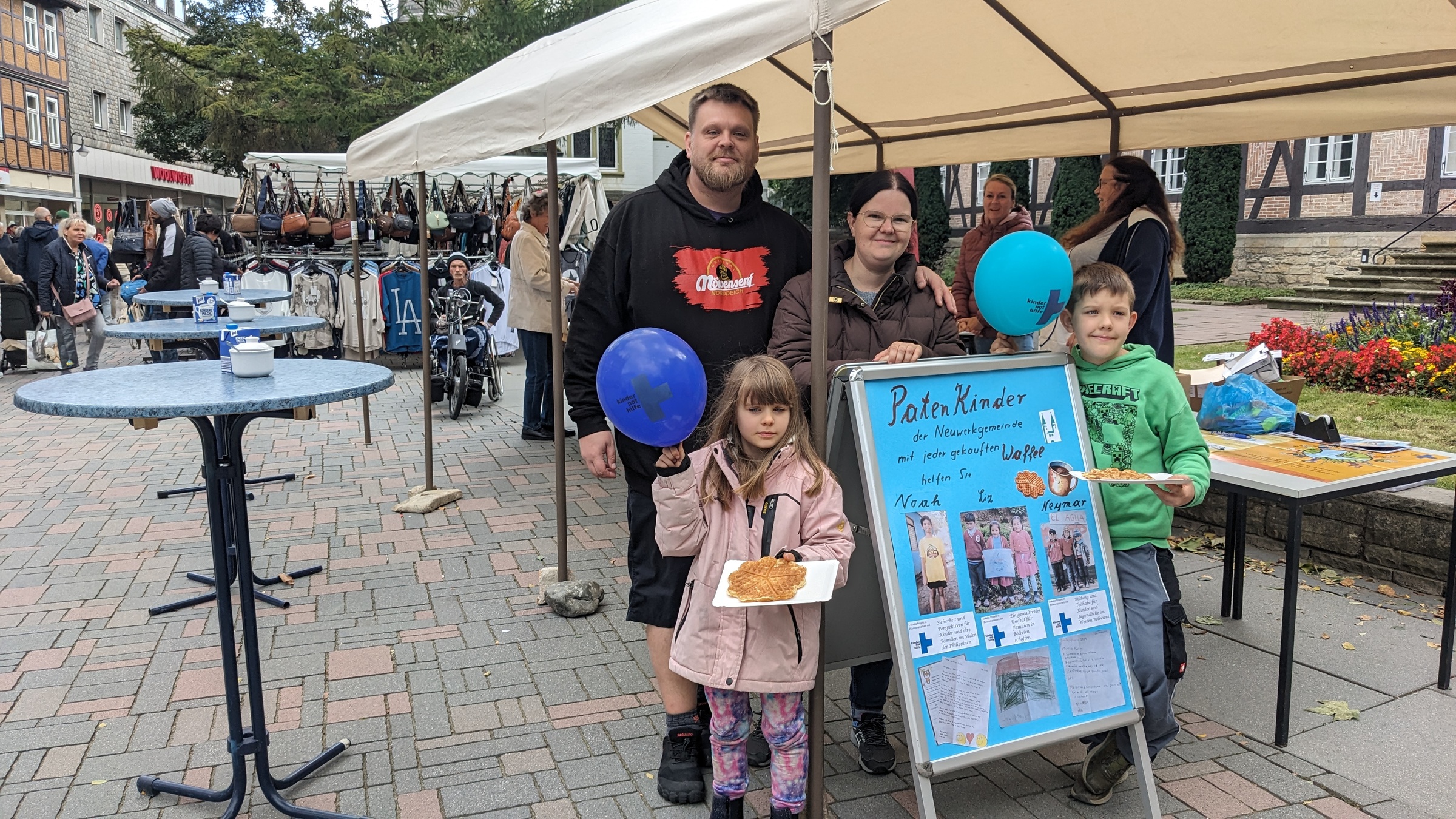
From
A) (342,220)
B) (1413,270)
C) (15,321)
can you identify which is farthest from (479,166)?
(1413,270)

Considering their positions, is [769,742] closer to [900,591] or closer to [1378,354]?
[900,591]

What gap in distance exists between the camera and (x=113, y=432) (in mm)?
8375

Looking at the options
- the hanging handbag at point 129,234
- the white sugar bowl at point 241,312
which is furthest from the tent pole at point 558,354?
the hanging handbag at point 129,234

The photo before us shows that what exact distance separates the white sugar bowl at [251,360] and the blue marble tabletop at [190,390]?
24mm

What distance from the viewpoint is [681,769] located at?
2891mm

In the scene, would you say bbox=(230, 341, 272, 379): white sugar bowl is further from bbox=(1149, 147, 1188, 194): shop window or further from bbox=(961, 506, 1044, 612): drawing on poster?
bbox=(1149, 147, 1188, 194): shop window

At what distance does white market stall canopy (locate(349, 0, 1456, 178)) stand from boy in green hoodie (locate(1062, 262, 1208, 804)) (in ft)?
3.77

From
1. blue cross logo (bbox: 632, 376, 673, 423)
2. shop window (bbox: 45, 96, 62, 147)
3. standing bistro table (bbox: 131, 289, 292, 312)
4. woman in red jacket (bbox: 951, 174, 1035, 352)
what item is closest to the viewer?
blue cross logo (bbox: 632, 376, 673, 423)

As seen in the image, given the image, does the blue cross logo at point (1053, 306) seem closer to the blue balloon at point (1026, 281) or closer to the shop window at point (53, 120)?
the blue balloon at point (1026, 281)

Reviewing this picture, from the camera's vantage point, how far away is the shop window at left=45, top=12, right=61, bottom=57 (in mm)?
40500

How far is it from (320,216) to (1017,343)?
434 inches

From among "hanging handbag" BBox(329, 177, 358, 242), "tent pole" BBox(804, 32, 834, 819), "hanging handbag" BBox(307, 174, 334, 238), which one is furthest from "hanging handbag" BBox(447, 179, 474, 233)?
"tent pole" BBox(804, 32, 834, 819)

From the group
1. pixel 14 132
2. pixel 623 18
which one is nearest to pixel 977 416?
pixel 623 18

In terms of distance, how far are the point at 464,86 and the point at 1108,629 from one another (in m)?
3.91
